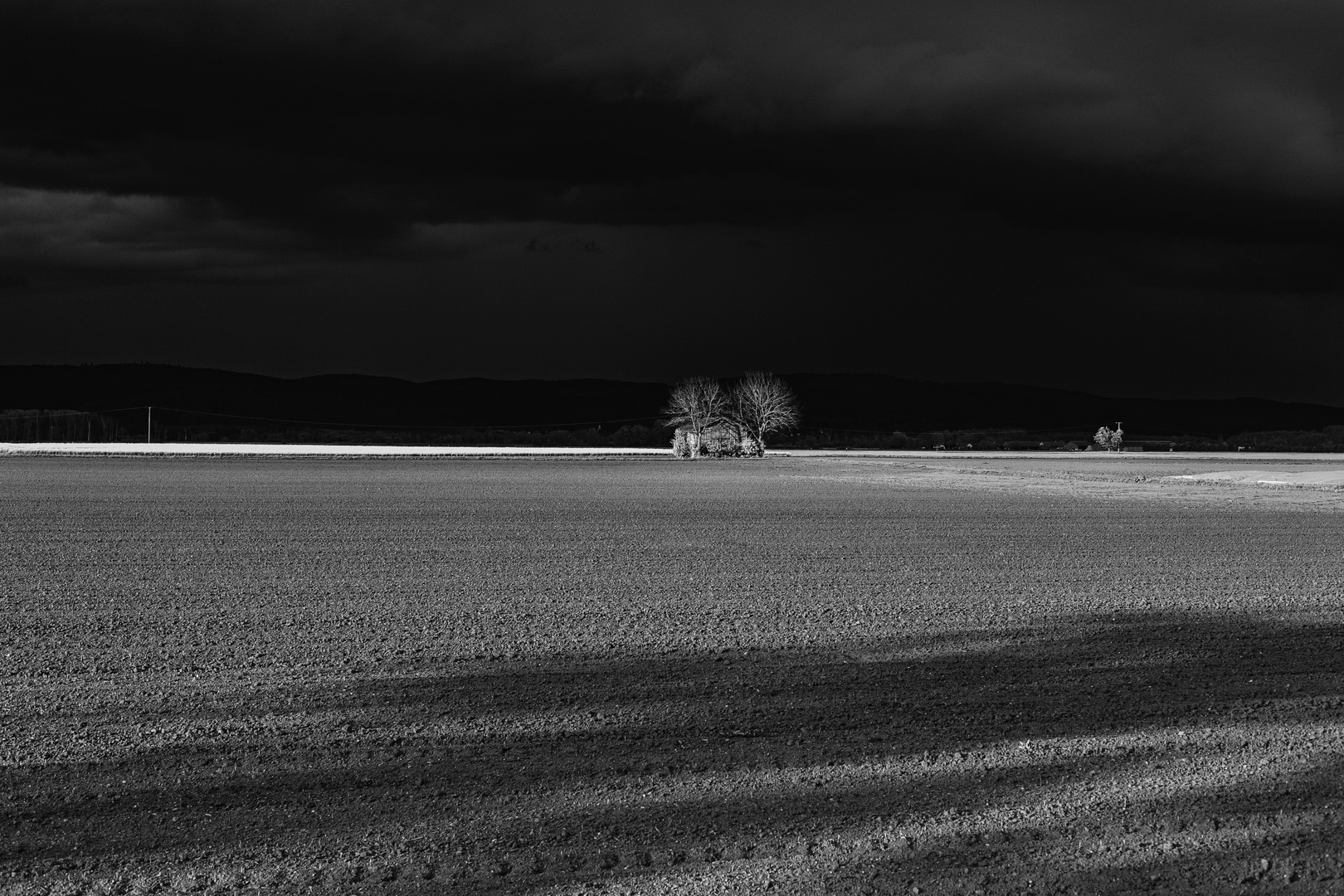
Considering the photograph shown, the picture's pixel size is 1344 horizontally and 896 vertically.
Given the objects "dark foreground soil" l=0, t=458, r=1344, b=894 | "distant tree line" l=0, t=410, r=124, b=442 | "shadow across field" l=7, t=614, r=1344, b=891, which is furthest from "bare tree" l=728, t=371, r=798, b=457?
"shadow across field" l=7, t=614, r=1344, b=891

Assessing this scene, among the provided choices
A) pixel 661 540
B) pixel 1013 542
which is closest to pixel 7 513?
pixel 661 540

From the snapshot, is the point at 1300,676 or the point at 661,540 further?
the point at 661,540

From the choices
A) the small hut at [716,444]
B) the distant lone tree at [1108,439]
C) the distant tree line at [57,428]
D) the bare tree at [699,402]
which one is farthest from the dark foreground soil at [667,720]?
the distant tree line at [57,428]

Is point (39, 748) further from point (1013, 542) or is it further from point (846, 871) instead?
point (1013, 542)

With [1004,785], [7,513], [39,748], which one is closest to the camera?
[1004,785]

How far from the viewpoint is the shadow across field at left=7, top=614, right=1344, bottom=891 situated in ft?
18.6

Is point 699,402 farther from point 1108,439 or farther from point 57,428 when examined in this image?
point 57,428

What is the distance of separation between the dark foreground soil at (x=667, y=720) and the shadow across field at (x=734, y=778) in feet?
0.09

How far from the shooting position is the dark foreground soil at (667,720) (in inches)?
223

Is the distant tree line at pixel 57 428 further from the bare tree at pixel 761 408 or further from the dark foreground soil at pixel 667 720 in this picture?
the dark foreground soil at pixel 667 720

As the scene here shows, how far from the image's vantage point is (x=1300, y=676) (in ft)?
31.5

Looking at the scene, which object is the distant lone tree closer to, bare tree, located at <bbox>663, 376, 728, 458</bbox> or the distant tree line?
bare tree, located at <bbox>663, 376, 728, 458</bbox>

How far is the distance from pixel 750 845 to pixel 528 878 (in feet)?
3.42

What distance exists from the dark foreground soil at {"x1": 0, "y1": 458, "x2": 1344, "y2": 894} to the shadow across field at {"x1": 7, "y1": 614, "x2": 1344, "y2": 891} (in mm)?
26
